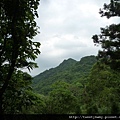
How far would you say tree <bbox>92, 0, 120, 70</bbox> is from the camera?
1623 cm

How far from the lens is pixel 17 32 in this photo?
6.71 m

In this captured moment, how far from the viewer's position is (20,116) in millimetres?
8234

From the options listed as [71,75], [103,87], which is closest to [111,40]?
[103,87]

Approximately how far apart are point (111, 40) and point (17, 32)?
38.0 ft

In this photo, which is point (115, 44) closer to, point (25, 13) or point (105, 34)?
point (105, 34)

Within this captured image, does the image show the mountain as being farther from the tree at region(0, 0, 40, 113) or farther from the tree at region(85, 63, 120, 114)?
the tree at region(0, 0, 40, 113)

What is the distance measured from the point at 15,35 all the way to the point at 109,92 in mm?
27606

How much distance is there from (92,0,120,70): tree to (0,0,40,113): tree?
10296 millimetres

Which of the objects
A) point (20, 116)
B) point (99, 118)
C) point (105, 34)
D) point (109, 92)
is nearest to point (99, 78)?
point (109, 92)

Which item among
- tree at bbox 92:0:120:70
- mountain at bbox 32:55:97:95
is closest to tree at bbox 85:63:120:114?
tree at bbox 92:0:120:70

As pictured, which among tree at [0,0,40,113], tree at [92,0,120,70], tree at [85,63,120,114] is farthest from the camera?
tree at [85,63,120,114]

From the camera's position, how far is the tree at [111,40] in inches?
639

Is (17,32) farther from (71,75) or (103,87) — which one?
(71,75)

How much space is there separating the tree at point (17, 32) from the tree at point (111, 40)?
33.8 ft
